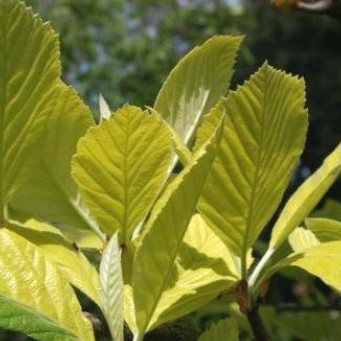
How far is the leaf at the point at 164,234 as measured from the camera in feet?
1.39

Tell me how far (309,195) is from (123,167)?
0.12 meters

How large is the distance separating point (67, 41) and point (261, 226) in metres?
6.64

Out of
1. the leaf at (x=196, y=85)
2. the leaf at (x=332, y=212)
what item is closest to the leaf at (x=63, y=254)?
the leaf at (x=196, y=85)

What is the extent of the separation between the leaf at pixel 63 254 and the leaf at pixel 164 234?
→ 38mm

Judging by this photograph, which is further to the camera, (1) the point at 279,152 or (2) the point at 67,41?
(2) the point at 67,41

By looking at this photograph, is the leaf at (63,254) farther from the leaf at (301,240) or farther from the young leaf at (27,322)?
the leaf at (301,240)

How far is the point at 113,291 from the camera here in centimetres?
45

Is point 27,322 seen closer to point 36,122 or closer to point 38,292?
point 38,292

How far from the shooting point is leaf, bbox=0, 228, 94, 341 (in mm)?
417

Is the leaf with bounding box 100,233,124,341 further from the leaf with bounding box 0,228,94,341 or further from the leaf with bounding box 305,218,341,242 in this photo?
the leaf with bounding box 305,218,341,242

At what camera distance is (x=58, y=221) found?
55 centimetres

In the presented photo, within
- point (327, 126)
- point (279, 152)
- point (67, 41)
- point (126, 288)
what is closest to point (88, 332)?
point (126, 288)

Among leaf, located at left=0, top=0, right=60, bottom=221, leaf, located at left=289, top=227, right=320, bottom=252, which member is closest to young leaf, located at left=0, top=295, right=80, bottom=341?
leaf, located at left=0, top=0, right=60, bottom=221

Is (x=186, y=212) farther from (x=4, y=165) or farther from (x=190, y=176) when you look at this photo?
(x=4, y=165)
